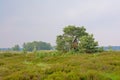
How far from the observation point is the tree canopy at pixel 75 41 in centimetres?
6306

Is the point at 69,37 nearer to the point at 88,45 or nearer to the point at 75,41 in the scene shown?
the point at 75,41

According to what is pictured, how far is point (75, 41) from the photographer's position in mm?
69812

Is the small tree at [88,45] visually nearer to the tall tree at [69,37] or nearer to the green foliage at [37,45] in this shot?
the tall tree at [69,37]

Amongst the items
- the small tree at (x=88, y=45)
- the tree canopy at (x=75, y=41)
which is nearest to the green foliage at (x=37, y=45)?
the tree canopy at (x=75, y=41)

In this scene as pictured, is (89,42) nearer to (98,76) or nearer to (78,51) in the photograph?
(78,51)

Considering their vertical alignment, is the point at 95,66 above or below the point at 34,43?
below

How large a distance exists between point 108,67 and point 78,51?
134 feet

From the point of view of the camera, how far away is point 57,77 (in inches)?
684

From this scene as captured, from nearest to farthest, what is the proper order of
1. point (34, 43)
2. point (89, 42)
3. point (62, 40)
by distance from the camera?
point (89, 42) < point (62, 40) < point (34, 43)

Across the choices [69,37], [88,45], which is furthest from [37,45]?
[88,45]

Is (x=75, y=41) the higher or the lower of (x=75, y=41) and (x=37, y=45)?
the lower

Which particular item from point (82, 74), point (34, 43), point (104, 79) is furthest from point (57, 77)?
point (34, 43)

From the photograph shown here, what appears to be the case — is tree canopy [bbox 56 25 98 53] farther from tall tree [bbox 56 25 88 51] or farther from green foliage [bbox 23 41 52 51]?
green foliage [bbox 23 41 52 51]

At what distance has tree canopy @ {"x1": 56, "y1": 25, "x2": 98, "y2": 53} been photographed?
207 ft
